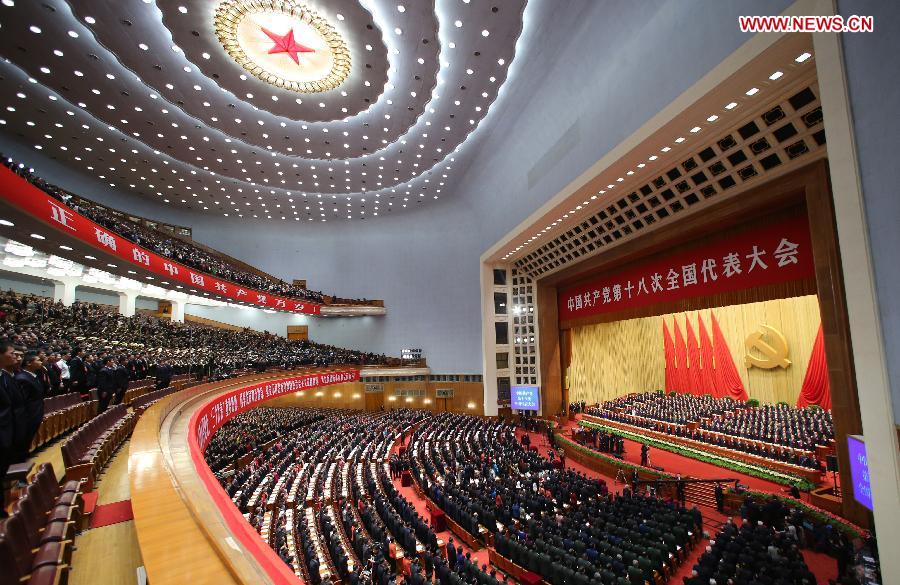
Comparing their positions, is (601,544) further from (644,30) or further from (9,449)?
(644,30)

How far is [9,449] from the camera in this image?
111 inches

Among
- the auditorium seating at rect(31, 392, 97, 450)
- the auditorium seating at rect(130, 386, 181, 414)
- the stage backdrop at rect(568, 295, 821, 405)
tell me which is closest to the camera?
the auditorium seating at rect(31, 392, 97, 450)

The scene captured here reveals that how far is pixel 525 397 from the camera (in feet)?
65.6

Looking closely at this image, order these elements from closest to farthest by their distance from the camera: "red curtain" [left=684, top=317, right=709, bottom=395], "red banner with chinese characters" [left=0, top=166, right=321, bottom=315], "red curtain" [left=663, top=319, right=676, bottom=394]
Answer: "red banner with chinese characters" [left=0, top=166, right=321, bottom=315] < "red curtain" [left=684, top=317, right=709, bottom=395] < "red curtain" [left=663, top=319, right=676, bottom=394]

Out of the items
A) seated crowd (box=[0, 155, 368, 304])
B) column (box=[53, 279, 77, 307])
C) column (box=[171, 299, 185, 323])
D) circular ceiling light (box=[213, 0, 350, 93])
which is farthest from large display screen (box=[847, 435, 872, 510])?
column (box=[171, 299, 185, 323])

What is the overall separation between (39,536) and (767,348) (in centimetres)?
2236

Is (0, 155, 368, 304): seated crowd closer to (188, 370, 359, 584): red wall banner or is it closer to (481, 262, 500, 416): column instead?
(188, 370, 359, 584): red wall banner

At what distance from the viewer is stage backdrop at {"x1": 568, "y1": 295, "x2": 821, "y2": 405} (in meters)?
17.5

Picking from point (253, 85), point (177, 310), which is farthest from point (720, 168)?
point (177, 310)

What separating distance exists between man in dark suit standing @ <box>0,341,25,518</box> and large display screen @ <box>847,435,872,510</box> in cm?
917

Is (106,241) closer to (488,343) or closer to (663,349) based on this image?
(488,343)

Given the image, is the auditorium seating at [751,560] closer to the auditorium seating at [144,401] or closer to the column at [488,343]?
the auditorium seating at [144,401]

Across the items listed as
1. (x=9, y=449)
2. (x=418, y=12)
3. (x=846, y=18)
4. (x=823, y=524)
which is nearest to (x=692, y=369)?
(x=823, y=524)
